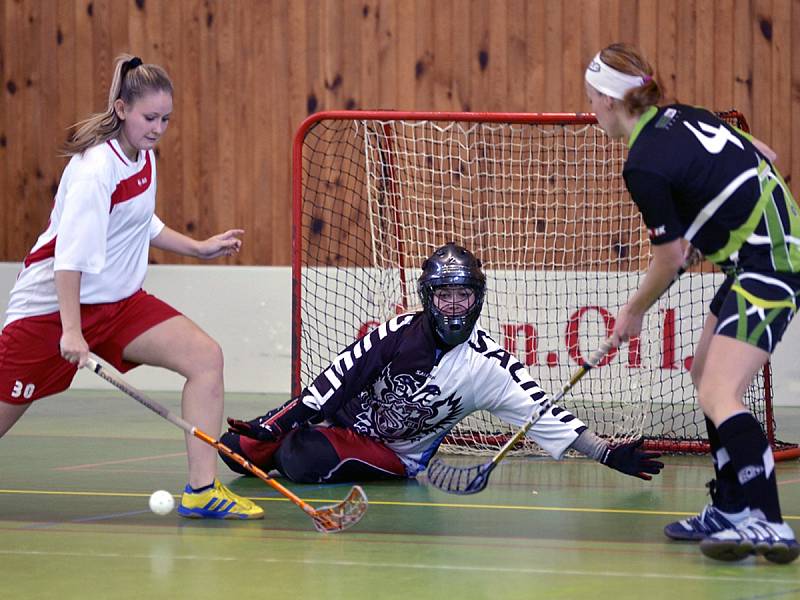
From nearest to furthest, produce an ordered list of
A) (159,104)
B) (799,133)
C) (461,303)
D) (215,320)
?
(159,104)
(461,303)
(799,133)
(215,320)

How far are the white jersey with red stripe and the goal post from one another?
8.83 ft

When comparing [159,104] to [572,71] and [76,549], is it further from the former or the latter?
[572,71]

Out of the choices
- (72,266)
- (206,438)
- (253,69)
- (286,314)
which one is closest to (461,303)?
(206,438)

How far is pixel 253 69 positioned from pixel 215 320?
68.3 inches

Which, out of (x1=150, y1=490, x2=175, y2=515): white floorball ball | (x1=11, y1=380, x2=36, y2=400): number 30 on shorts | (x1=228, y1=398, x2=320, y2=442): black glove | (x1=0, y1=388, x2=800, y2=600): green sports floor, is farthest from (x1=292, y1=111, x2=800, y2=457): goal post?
(x1=11, y1=380, x2=36, y2=400): number 30 on shorts

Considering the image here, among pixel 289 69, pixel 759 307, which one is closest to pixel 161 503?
pixel 759 307

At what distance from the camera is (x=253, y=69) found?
925 centimetres

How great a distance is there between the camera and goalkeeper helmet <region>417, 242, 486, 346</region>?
486 cm

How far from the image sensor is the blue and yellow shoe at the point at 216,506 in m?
4.36

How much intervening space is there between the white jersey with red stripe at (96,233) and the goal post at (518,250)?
106 inches

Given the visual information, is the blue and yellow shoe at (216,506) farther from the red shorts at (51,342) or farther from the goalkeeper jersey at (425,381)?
the goalkeeper jersey at (425,381)

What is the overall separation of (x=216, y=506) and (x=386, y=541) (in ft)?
2.17

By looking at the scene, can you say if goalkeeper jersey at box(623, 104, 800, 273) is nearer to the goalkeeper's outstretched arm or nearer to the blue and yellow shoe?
the goalkeeper's outstretched arm

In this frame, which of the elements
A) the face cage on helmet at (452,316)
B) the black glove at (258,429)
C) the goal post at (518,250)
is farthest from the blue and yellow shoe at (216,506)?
the goal post at (518,250)
